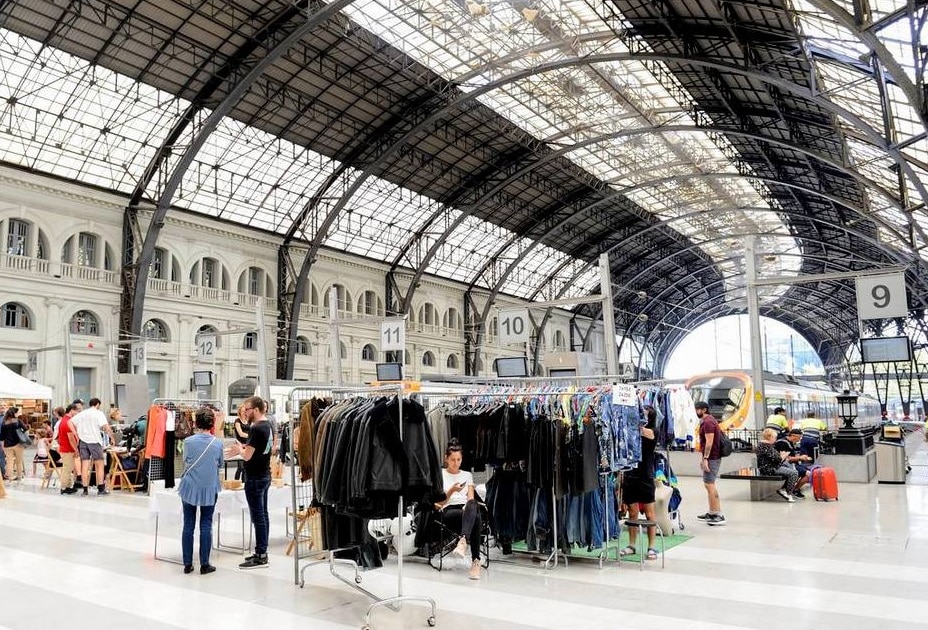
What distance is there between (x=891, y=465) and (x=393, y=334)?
40.7ft

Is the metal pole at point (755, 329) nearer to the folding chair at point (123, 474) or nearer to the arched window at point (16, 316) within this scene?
the folding chair at point (123, 474)

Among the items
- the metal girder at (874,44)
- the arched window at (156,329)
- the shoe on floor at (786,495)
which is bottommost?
the shoe on floor at (786,495)

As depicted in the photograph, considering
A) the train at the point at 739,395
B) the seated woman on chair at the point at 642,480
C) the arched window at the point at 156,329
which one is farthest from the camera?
the arched window at the point at 156,329

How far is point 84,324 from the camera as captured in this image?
1245 inches

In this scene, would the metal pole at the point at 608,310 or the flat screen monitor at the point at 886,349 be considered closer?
the metal pole at the point at 608,310

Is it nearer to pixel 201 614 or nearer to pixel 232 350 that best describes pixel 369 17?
pixel 232 350

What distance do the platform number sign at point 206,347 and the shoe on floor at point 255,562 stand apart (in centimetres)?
1439

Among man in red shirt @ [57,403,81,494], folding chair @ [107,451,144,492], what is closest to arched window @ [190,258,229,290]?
folding chair @ [107,451,144,492]

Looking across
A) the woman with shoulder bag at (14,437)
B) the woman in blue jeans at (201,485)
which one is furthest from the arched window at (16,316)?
the woman in blue jeans at (201,485)

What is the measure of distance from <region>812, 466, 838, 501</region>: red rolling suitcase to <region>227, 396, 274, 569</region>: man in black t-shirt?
35.9 ft

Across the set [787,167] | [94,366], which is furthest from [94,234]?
[787,167]

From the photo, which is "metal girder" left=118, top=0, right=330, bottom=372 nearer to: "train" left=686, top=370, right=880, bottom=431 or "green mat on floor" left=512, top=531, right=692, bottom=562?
"train" left=686, top=370, right=880, bottom=431

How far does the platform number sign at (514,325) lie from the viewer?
18531 millimetres

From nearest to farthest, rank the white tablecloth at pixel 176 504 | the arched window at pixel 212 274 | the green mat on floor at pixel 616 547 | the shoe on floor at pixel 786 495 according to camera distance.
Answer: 1. the green mat on floor at pixel 616 547
2. the white tablecloth at pixel 176 504
3. the shoe on floor at pixel 786 495
4. the arched window at pixel 212 274
